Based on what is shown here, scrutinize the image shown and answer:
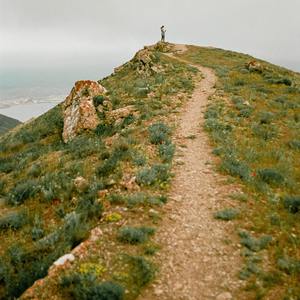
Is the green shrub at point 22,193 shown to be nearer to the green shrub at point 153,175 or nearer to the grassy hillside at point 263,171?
the green shrub at point 153,175

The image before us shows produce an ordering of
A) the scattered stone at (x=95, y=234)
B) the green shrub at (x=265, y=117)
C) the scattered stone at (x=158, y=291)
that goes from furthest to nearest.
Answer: the green shrub at (x=265, y=117) → the scattered stone at (x=95, y=234) → the scattered stone at (x=158, y=291)

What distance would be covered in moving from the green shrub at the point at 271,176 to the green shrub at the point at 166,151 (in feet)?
11.5

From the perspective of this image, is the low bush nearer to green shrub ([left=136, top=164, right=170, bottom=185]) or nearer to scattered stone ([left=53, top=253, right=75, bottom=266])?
green shrub ([left=136, top=164, right=170, bottom=185])

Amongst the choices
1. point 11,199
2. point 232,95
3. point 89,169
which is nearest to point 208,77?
point 232,95

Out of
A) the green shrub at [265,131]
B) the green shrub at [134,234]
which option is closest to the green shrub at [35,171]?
the green shrub at [134,234]

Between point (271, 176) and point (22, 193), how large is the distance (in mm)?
9099

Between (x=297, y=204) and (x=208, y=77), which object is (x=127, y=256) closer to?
(x=297, y=204)

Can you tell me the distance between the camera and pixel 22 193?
13352 millimetres

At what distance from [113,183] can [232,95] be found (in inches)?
678

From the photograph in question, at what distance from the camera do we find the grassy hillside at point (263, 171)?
27.5ft

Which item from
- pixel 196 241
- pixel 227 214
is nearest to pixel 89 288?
pixel 196 241

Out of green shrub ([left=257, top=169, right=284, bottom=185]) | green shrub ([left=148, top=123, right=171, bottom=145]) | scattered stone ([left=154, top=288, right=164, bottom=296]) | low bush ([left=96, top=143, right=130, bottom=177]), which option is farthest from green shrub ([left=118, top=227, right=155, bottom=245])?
green shrub ([left=148, top=123, right=171, bottom=145])

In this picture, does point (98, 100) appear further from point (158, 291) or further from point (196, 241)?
point (158, 291)

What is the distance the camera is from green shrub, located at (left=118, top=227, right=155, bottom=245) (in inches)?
368
